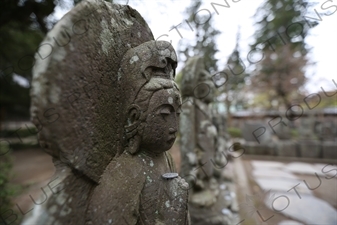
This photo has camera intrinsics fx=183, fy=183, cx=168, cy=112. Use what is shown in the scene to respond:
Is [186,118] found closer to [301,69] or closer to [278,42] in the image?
[278,42]

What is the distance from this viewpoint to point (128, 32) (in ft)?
3.47

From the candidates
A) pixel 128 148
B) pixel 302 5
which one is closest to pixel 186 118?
pixel 128 148

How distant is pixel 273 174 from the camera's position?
465cm

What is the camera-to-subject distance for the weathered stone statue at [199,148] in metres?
2.25

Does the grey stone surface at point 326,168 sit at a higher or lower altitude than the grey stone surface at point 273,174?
lower

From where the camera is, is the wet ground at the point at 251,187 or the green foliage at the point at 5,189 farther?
the wet ground at the point at 251,187

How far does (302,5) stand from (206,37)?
3529 millimetres

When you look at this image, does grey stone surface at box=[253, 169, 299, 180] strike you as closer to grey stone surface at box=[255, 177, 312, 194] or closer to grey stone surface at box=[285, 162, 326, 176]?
grey stone surface at box=[255, 177, 312, 194]

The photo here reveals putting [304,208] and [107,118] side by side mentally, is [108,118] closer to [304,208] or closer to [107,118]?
[107,118]

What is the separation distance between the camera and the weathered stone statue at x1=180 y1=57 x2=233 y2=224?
225 cm

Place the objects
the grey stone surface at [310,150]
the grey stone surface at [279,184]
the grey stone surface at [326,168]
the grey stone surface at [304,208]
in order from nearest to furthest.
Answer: the grey stone surface at [304,208] → the grey stone surface at [279,184] → the grey stone surface at [326,168] → the grey stone surface at [310,150]

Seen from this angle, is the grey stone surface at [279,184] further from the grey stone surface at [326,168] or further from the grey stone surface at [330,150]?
the grey stone surface at [330,150]

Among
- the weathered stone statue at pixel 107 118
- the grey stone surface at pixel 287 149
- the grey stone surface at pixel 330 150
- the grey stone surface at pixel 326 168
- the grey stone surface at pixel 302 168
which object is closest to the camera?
the weathered stone statue at pixel 107 118

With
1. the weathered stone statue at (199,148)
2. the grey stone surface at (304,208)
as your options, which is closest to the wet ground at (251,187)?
the grey stone surface at (304,208)
